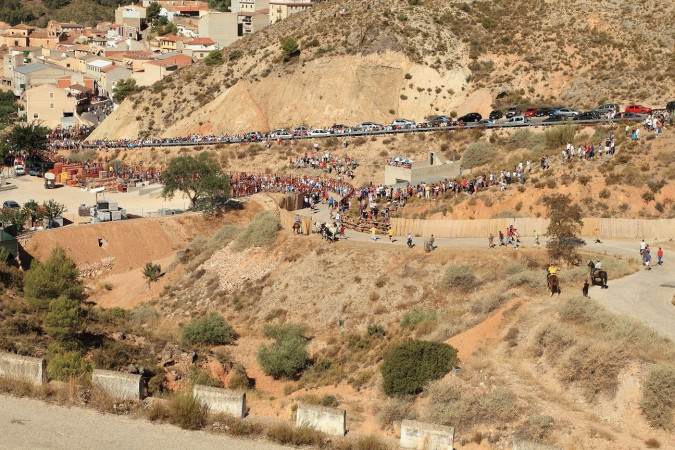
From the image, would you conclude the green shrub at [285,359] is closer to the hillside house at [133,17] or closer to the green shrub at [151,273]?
the green shrub at [151,273]

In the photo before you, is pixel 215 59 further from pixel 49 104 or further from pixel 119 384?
pixel 119 384

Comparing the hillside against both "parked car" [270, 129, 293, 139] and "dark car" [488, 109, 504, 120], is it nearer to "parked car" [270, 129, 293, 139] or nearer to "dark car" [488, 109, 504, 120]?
"parked car" [270, 129, 293, 139]

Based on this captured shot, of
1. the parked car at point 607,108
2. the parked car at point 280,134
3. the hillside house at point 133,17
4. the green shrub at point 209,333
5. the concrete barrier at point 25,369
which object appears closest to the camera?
the concrete barrier at point 25,369

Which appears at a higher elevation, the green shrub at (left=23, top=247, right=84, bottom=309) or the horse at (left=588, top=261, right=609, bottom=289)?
the horse at (left=588, top=261, right=609, bottom=289)

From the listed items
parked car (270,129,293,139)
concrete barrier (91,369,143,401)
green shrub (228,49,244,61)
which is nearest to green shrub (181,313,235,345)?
concrete barrier (91,369,143,401)

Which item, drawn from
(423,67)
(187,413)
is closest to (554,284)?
(187,413)

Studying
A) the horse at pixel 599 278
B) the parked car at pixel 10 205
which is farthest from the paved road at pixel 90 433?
the parked car at pixel 10 205
